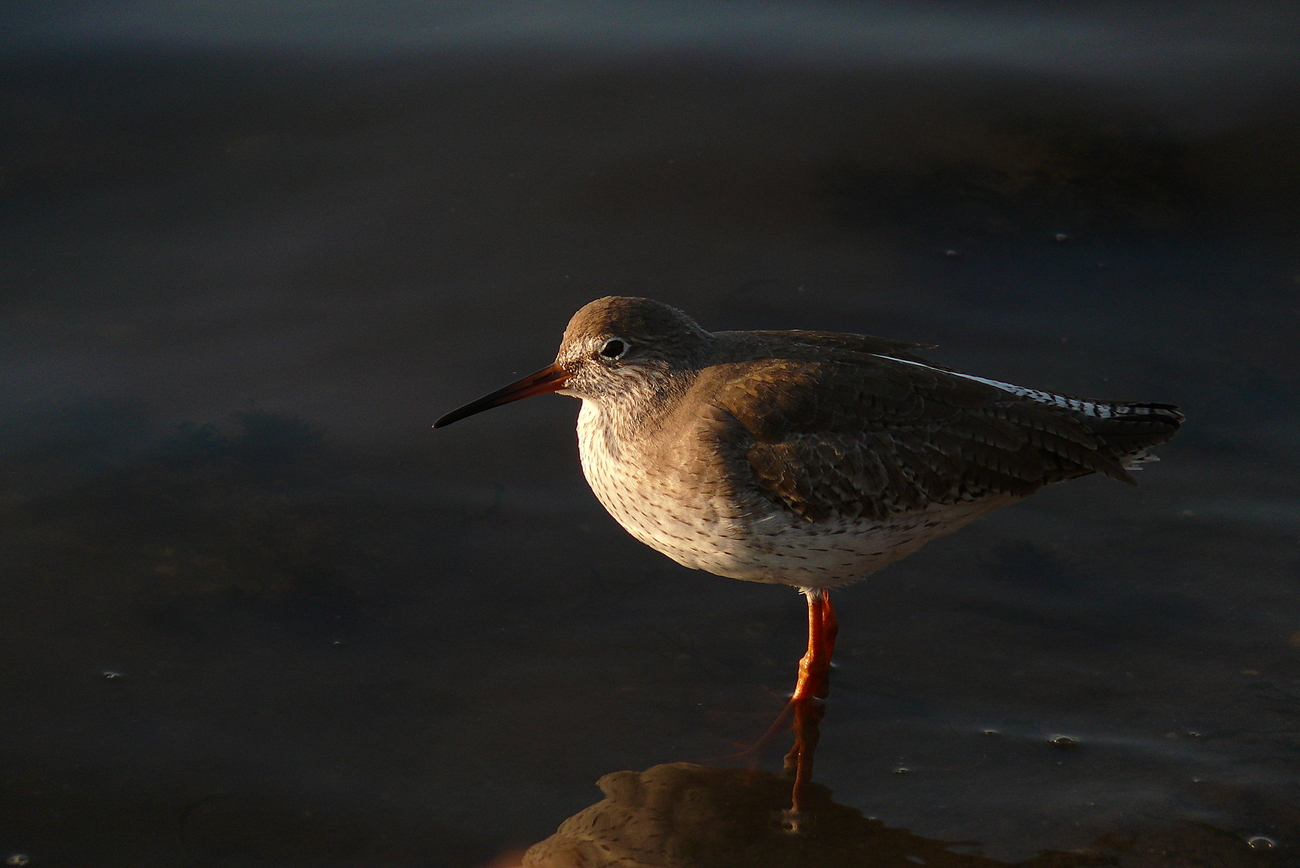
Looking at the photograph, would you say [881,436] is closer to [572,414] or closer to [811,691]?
[811,691]

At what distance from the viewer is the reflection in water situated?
582 centimetres

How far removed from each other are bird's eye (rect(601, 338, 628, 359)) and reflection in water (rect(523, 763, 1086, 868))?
2107 mm

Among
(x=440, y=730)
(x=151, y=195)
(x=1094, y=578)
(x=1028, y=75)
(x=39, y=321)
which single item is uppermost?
(x=1028, y=75)

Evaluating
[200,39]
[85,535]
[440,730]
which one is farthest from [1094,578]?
[200,39]

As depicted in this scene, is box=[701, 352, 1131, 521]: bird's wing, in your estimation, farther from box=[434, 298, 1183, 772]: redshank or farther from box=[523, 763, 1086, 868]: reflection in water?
box=[523, 763, 1086, 868]: reflection in water

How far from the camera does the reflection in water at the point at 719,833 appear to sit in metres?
5.82

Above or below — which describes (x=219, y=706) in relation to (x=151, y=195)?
below

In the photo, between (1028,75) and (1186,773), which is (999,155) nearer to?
(1028,75)

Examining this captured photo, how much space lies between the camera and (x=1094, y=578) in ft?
24.0

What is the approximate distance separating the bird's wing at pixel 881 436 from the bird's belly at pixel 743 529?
9cm

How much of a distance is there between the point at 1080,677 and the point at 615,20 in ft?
23.4

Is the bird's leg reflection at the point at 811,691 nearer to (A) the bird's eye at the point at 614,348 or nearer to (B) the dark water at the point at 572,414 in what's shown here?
(B) the dark water at the point at 572,414

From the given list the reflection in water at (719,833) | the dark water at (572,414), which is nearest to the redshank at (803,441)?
the reflection in water at (719,833)

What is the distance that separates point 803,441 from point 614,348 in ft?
3.57
